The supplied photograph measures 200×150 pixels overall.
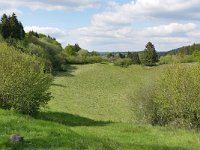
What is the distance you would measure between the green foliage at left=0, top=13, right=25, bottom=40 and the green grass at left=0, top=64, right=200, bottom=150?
15153mm

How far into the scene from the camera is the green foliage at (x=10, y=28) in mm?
108500

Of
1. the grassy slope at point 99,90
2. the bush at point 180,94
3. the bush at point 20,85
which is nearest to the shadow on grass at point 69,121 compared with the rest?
the bush at point 20,85

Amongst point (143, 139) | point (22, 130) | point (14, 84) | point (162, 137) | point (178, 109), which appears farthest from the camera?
point (178, 109)

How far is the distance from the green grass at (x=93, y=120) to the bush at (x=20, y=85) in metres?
1.60

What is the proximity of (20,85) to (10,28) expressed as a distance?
262ft

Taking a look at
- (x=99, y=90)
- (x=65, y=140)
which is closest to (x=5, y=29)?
(x=99, y=90)

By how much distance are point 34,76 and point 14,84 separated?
5.81ft

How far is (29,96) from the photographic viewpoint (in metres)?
31.9

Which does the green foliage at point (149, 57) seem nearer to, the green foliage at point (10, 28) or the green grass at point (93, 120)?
the green grass at point (93, 120)

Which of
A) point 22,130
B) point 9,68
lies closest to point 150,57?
point 9,68

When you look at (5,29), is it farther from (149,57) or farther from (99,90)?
(149,57)

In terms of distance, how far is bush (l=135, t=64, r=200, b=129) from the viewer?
Answer: 35.5 m

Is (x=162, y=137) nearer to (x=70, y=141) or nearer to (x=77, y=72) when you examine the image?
(x=70, y=141)

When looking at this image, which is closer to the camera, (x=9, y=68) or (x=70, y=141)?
(x=70, y=141)
